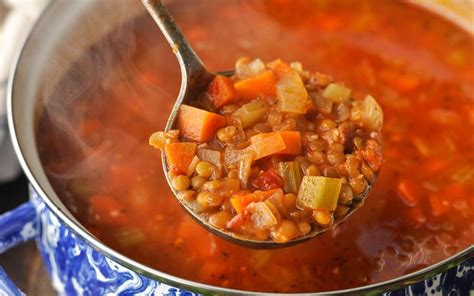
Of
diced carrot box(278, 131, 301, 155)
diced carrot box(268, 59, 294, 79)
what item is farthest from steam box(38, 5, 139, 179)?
diced carrot box(278, 131, 301, 155)

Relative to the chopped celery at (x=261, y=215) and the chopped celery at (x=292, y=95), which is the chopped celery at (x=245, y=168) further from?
the chopped celery at (x=292, y=95)

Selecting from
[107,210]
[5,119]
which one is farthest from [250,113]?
[5,119]

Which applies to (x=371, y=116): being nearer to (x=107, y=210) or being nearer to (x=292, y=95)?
(x=292, y=95)

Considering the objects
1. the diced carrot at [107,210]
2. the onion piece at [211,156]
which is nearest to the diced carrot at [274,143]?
the onion piece at [211,156]

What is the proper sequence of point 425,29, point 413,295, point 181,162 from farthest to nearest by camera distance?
point 425,29, point 181,162, point 413,295

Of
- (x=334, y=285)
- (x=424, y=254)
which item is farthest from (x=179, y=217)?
(x=424, y=254)

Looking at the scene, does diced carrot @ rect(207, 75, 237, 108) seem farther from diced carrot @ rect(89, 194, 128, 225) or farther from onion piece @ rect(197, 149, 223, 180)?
diced carrot @ rect(89, 194, 128, 225)

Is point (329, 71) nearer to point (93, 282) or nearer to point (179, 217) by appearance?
point (179, 217)
